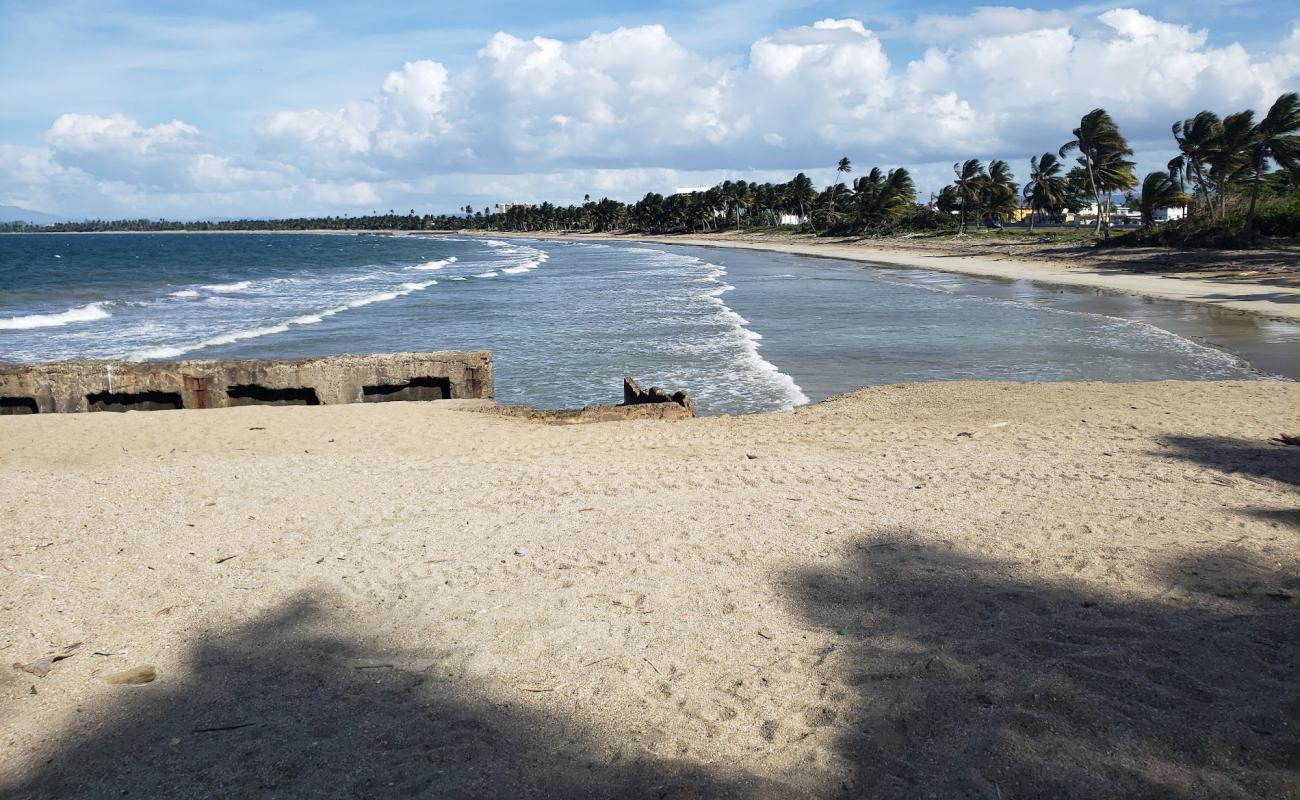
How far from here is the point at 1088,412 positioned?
10.7 m

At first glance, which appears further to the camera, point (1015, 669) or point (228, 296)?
point (228, 296)

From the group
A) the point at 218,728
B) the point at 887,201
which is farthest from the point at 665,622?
the point at 887,201

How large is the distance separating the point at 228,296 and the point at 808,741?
1528 inches

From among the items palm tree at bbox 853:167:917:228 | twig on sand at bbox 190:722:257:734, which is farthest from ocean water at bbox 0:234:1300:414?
palm tree at bbox 853:167:917:228

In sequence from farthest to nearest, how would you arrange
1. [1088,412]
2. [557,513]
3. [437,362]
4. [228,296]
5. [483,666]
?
[228,296] < [437,362] < [1088,412] < [557,513] < [483,666]

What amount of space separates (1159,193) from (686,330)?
138 feet

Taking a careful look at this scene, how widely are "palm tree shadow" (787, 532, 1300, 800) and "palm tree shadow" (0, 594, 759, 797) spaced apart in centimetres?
79

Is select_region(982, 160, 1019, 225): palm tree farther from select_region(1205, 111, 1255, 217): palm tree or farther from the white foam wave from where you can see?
the white foam wave

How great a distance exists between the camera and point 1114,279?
35531 mm

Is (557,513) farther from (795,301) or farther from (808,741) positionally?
(795,301)

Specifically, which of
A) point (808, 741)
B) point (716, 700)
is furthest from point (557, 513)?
point (808, 741)

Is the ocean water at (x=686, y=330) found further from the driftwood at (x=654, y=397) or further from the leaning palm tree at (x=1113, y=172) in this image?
the leaning palm tree at (x=1113, y=172)

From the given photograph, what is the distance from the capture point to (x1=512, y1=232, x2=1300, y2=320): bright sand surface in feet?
85.7

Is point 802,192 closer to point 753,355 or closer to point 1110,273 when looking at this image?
point 1110,273
